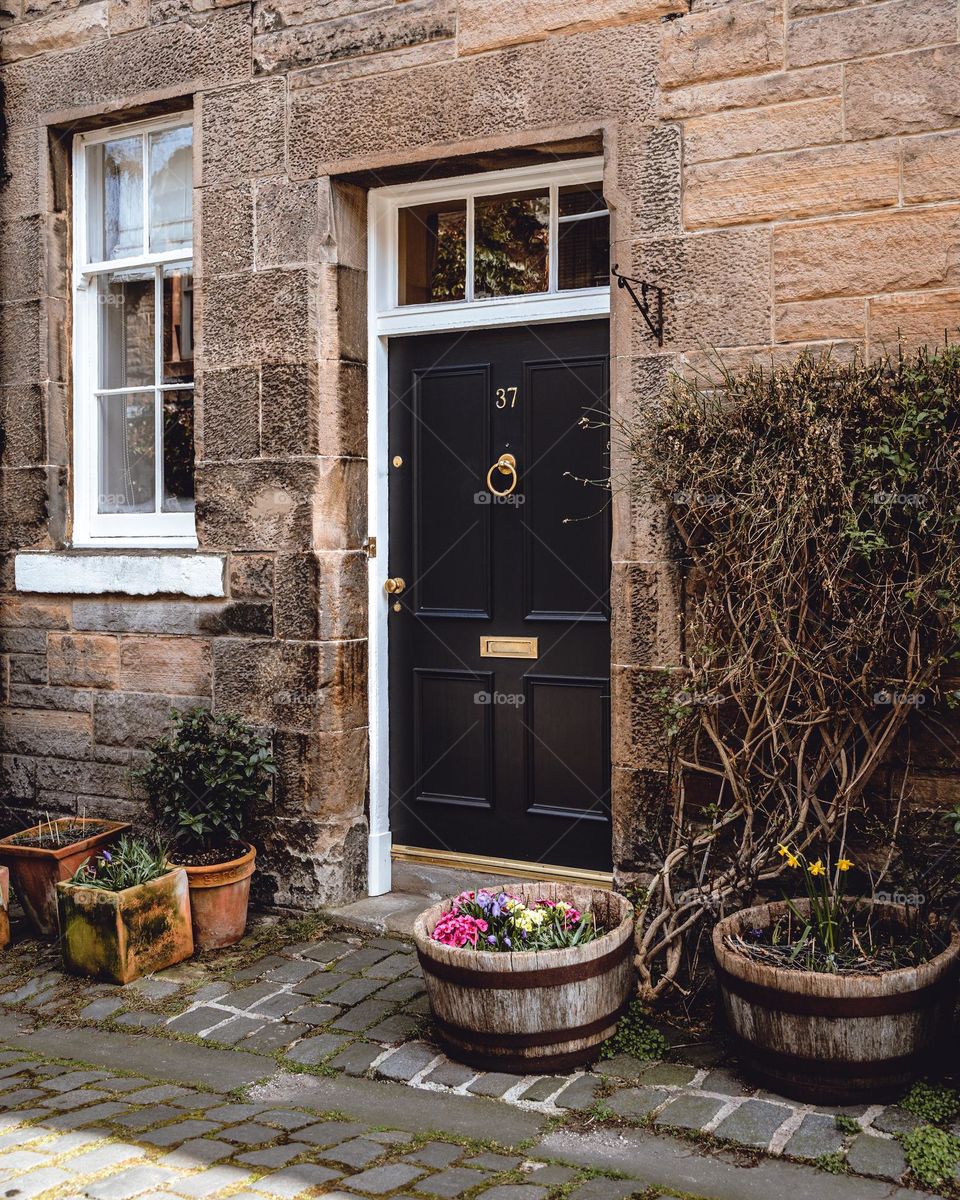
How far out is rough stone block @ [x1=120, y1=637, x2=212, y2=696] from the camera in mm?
5836

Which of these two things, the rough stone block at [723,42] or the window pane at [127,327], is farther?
the window pane at [127,327]

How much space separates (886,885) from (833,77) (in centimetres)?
285

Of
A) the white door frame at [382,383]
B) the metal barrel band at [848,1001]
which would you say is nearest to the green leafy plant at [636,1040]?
the metal barrel band at [848,1001]

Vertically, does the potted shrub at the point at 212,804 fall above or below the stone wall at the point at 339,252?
below

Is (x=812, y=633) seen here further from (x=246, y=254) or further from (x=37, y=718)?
(x=37, y=718)

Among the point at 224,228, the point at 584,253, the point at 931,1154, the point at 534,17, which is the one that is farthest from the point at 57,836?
the point at 534,17

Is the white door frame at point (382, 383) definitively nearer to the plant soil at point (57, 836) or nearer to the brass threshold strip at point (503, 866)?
the brass threshold strip at point (503, 866)

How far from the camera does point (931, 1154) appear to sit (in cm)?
339

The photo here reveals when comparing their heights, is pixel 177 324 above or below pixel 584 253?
below

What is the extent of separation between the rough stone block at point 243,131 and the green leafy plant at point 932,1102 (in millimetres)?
4389

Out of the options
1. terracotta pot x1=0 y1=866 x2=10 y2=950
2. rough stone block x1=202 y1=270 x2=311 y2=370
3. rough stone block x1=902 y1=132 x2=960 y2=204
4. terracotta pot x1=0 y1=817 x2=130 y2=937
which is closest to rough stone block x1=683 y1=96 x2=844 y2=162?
rough stone block x1=902 y1=132 x2=960 y2=204

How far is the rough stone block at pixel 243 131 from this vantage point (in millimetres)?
5629

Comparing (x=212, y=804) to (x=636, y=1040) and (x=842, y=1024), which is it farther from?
(x=842, y=1024)
